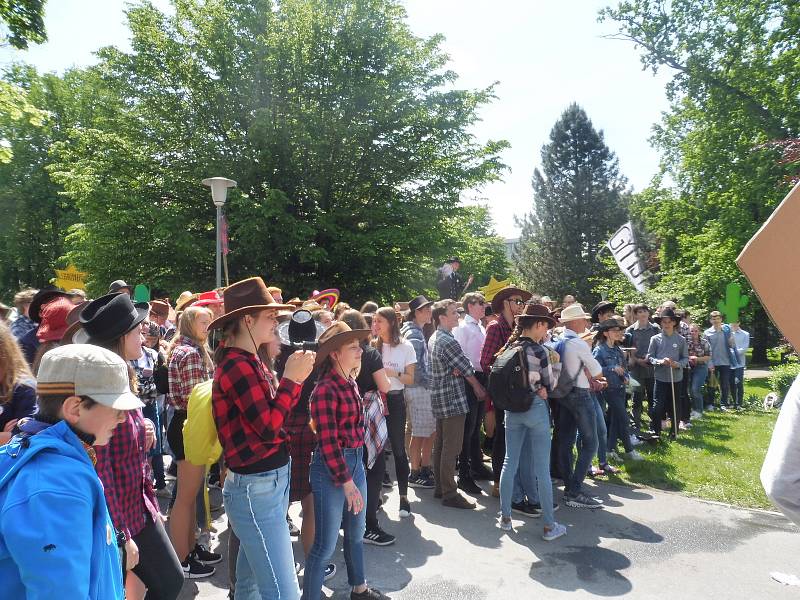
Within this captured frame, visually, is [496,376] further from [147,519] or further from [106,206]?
[106,206]

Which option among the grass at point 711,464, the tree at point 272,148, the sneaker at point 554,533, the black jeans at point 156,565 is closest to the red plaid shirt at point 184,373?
the black jeans at point 156,565

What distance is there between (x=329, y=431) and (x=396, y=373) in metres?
2.47

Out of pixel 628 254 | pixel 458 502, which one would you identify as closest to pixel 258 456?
pixel 458 502

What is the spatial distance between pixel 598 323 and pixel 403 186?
12870 mm

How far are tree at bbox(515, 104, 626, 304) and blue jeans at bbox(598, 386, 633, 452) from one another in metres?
33.5

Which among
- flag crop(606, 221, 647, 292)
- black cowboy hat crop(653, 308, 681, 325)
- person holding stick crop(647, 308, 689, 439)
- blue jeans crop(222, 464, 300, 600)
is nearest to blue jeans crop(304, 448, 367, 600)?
blue jeans crop(222, 464, 300, 600)

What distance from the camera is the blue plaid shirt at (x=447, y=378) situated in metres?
6.09

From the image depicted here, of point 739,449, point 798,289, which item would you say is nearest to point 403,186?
point 739,449

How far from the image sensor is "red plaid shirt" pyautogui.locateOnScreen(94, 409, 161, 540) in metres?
2.78

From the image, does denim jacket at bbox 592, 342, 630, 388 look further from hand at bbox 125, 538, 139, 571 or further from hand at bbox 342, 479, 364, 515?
hand at bbox 125, 538, 139, 571

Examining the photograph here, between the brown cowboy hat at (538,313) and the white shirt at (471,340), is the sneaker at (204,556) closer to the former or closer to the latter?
the brown cowboy hat at (538,313)

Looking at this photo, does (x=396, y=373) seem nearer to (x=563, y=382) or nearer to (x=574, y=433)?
(x=563, y=382)

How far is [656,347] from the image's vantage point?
956 cm

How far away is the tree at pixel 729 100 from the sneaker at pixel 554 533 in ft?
63.2
